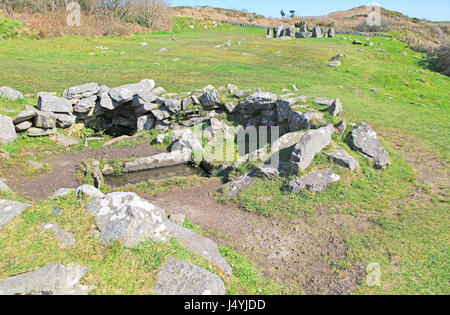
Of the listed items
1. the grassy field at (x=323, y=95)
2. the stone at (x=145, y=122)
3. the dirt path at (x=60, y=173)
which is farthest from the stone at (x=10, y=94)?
the stone at (x=145, y=122)

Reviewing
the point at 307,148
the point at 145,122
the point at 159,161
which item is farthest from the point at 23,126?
the point at 307,148

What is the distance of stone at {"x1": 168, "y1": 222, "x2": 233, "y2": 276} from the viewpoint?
681cm

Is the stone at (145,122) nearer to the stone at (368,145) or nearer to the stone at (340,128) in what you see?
the stone at (340,128)

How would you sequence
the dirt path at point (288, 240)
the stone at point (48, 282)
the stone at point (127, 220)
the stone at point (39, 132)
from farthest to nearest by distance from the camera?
the stone at point (39, 132)
the dirt path at point (288, 240)
the stone at point (127, 220)
the stone at point (48, 282)

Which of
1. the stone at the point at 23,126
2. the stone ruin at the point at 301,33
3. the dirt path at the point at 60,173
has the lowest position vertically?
the dirt path at the point at 60,173

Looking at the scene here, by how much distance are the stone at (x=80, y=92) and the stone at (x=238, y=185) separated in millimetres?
10688

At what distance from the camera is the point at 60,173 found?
1322 cm

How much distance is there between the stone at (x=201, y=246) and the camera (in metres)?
6.81

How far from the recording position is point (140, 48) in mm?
31984

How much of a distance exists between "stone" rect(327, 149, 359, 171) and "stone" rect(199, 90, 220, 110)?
7.90m

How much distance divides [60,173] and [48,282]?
9.20m

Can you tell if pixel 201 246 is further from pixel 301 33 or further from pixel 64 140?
pixel 301 33

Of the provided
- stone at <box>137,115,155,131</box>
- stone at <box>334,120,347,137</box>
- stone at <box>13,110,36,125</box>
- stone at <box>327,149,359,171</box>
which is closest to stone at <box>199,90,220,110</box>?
stone at <box>137,115,155,131</box>
